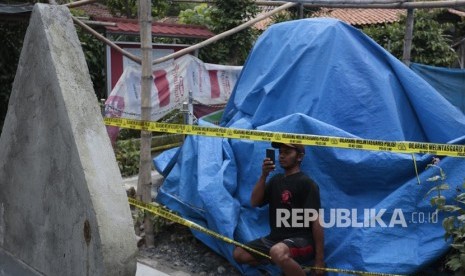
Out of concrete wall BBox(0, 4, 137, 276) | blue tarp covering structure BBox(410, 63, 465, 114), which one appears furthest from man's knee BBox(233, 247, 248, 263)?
blue tarp covering structure BBox(410, 63, 465, 114)

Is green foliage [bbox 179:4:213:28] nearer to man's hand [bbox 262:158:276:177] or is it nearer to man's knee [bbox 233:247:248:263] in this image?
man's hand [bbox 262:158:276:177]

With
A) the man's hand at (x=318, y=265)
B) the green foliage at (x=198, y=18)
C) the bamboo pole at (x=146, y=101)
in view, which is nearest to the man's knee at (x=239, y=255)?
the man's hand at (x=318, y=265)

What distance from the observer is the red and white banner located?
7572mm

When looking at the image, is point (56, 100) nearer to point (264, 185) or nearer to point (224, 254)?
point (264, 185)

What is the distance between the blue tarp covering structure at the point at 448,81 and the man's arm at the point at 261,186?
3.78 meters

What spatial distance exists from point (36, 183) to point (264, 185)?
1.63 meters

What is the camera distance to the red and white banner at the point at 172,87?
7572 mm

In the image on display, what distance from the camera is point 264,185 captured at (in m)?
3.84

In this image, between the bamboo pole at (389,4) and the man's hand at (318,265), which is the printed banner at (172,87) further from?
the man's hand at (318,265)

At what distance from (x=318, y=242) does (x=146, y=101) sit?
1.89 meters

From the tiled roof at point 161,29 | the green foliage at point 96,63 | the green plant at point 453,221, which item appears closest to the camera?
the green plant at point 453,221

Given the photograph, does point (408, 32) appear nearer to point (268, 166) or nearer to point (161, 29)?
point (268, 166)
